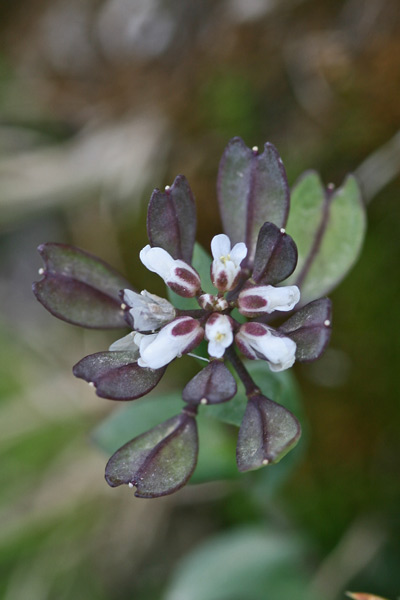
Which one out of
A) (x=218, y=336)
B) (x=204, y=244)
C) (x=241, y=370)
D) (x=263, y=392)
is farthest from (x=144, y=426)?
(x=204, y=244)

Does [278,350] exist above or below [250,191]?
below

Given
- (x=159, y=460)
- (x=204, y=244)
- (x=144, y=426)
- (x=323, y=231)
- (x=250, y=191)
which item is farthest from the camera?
(x=204, y=244)

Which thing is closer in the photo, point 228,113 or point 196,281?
point 196,281

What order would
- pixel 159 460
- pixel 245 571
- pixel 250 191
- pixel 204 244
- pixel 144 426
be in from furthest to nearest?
pixel 204 244, pixel 245 571, pixel 144 426, pixel 250 191, pixel 159 460

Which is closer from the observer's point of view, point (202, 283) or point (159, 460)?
point (159, 460)

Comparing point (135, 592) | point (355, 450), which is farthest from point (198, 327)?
point (135, 592)

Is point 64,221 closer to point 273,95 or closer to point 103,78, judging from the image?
point 103,78

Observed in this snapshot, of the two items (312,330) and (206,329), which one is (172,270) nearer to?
(206,329)

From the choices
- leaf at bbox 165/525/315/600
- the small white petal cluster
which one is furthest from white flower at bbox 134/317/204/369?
leaf at bbox 165/525/315/600
